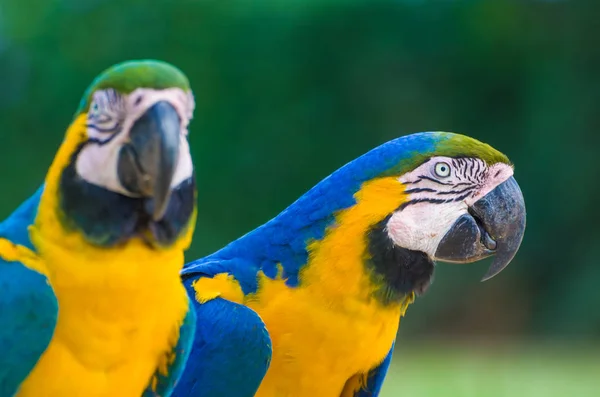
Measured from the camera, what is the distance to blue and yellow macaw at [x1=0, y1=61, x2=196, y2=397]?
209 cm

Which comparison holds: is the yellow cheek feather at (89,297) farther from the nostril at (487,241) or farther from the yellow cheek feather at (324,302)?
the nostril at (487,241)

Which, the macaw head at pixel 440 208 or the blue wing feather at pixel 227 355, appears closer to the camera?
the blue wing feather at pixel 227 355

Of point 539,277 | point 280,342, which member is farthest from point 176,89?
point 539,277

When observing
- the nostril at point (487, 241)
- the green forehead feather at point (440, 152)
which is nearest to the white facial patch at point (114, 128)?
the green forehead feather at point (440, 152)

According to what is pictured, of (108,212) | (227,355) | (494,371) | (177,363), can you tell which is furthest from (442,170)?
(494,371)

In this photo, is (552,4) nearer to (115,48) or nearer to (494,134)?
(494,134)

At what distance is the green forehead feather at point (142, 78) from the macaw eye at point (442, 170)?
999 millimetres

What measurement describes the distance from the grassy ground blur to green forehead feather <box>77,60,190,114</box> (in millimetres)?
5236

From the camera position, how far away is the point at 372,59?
9.49m

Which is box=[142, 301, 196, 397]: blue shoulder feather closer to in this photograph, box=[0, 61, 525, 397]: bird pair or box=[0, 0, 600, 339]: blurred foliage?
box=[0, 61, 525, 397]: bird pair

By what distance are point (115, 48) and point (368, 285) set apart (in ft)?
23.3

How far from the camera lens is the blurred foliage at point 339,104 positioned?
9383mm

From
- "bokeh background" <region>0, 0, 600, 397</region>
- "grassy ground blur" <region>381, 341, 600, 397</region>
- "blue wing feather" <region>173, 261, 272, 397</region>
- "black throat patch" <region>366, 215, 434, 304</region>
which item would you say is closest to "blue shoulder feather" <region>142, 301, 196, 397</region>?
"blue wing feather" <region>173, 261, 272, 397</region>

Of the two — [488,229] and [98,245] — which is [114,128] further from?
[488,229]
